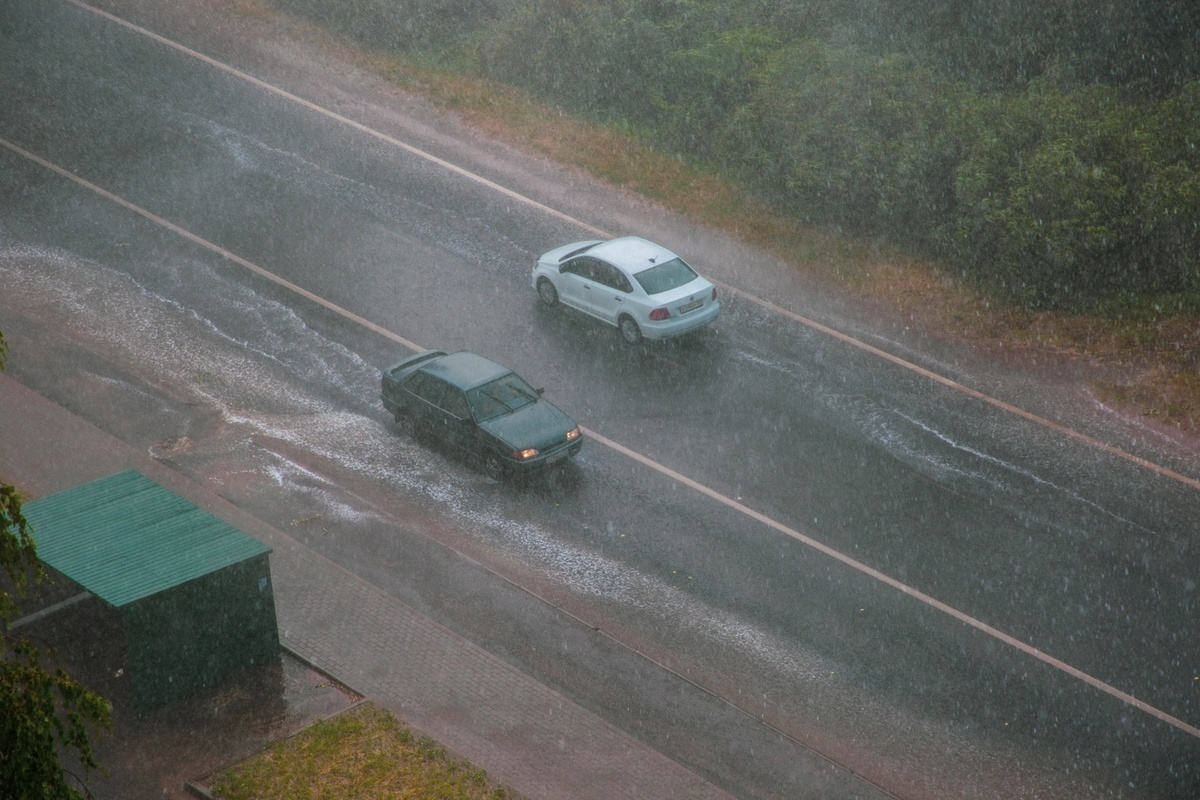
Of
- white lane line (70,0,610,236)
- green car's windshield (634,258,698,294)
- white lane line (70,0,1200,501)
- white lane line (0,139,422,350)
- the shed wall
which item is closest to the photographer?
the shed wall

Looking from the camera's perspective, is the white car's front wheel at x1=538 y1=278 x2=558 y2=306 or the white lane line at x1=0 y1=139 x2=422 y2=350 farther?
the white car's front wheel at x1=538 y1=278 x2=558 y2=306

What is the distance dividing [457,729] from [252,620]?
241cm

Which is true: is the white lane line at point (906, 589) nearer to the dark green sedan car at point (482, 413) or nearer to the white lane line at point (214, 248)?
the dark green sedan car at point (482, 413)

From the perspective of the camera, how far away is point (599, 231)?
22.9 metres

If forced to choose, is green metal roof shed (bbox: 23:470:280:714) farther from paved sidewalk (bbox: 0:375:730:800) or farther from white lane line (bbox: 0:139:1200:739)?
white lane line (bbox: 0:139:1200:739)

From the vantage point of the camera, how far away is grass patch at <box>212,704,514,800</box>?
36.8 ft

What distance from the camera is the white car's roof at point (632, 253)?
2008 centimetres

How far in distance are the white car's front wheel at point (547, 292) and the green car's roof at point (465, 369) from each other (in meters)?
3.04

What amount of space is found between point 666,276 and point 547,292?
210 cm

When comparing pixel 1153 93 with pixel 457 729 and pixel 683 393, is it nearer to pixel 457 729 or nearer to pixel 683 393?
pixel 683 393

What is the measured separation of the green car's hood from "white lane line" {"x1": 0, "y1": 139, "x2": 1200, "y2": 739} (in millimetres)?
875

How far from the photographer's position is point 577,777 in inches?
462

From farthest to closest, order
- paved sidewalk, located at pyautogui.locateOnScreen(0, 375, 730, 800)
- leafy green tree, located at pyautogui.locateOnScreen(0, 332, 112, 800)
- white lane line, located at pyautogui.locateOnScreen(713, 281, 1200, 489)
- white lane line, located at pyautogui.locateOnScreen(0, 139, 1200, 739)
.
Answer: white lane line, located at pyautogui.locateOnScreen(713, 281, 1200, 489) < white lane line, located at pyautogui.locateOnScreen(0, 139, 1200, 739) < paved sidewalk, located at pyautogui.locateOnScreen(0, 375, 730, 800) < leafy green tree, located at pyautogui.locateOnScreen(0, 332, 112, 800)

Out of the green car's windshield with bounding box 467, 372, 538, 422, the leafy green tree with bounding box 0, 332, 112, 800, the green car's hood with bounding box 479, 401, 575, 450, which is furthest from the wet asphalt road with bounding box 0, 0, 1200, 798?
the leafy green tree with bounding box 0, 332, 112, 800
